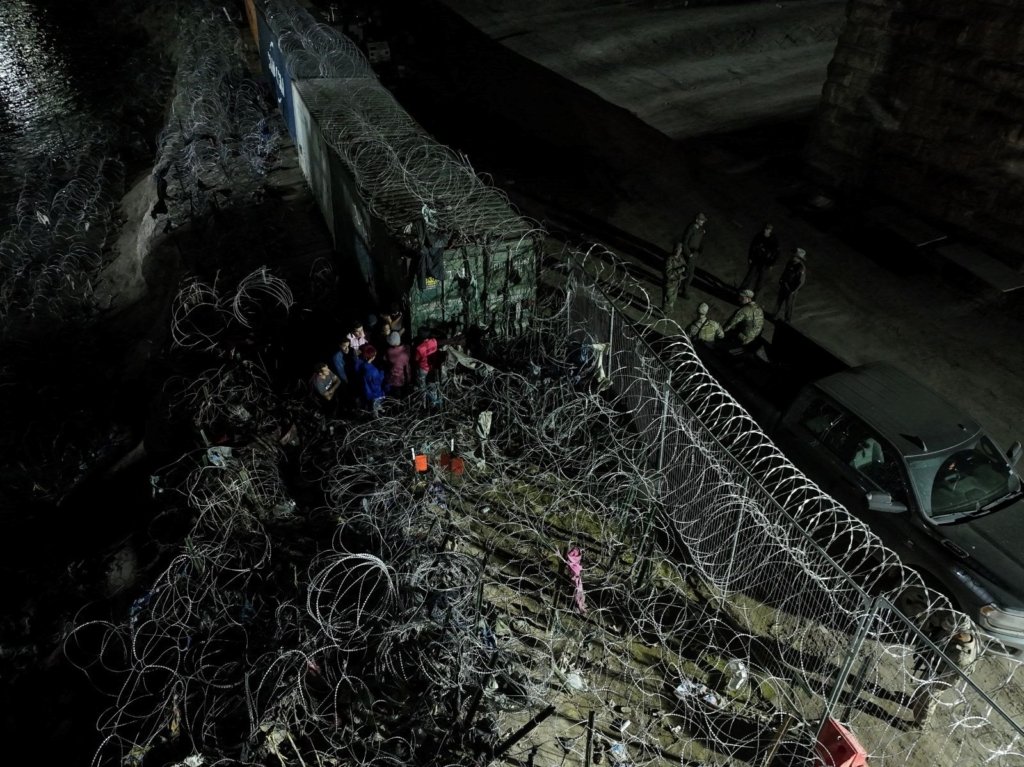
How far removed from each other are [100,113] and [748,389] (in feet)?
78.9

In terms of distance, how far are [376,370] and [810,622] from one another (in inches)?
222

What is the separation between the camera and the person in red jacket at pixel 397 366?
940cm

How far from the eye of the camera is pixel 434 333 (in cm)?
1032

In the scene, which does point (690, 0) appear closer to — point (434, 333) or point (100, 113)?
point (100, 113)

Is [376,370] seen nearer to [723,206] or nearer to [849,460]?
[849,460]

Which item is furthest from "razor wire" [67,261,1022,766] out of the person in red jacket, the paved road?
the paved road

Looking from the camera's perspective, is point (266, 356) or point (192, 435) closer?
point (192, 435)

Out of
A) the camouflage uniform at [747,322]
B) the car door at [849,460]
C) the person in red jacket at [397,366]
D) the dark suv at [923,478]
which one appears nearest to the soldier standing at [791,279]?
the camouflage uniform at [747,322]

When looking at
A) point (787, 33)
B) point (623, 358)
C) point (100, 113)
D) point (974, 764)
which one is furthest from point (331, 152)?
point (787, 33)

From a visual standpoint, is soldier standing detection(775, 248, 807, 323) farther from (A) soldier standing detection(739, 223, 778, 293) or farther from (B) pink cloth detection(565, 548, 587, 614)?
(B) pink cloth detection(565, 548, 587, 614)

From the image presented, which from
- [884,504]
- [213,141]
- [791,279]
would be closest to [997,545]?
[884,504]

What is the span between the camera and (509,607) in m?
7.57

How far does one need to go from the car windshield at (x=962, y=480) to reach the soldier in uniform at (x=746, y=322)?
10.5 ft

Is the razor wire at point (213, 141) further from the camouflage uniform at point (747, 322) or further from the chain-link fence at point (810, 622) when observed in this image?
the chain-link fence at point (810, 622)
